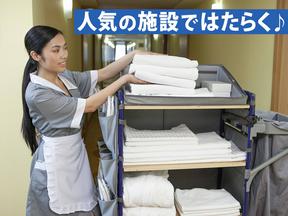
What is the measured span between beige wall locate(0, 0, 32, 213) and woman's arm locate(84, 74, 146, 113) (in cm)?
79

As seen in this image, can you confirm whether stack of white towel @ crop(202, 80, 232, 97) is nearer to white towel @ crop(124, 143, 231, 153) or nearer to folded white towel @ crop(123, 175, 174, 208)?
white towel @ crop(124, 143, 231, 153)

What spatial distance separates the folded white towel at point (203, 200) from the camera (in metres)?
1.52

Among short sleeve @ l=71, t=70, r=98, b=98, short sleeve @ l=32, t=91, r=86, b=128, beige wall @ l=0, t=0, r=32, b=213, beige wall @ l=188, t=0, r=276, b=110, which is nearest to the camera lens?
short sleeve @ l=32, t=91, r=86, b=128

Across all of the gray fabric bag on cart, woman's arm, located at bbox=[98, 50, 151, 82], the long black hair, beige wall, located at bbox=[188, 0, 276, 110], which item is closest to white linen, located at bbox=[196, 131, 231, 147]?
the gray fabric bag on cart

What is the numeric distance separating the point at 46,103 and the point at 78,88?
14.8 inches

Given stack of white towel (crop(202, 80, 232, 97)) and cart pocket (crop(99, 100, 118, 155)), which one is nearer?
cart pocket (crop(99, 100, 118, 155))

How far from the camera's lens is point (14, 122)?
196 centimetres

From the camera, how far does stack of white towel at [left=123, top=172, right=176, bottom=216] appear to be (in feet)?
4.64

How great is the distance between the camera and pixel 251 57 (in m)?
3.05

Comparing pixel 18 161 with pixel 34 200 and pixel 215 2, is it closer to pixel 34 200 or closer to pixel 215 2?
pixel 34 200

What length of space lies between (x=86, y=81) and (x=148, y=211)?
29.6 inches

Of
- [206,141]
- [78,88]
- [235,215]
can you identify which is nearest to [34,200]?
[78,88]

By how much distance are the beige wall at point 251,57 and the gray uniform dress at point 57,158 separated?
6.17 feet

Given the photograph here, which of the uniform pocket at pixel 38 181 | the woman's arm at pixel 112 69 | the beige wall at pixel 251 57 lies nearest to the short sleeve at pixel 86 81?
the woman's arm at pixel 112 69
